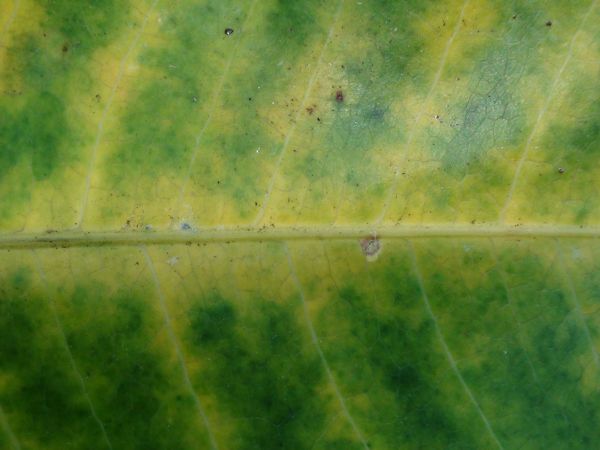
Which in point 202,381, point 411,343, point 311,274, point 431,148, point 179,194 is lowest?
point 202,381

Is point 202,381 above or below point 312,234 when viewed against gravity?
below

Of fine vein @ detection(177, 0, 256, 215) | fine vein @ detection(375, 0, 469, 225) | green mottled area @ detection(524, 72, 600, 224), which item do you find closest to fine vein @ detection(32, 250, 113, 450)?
fine vein @ detection(177, 0, 256, 215)

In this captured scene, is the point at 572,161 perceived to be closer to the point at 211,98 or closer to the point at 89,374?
the point at 211,98

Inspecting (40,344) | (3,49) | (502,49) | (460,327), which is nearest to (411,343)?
(460,327)

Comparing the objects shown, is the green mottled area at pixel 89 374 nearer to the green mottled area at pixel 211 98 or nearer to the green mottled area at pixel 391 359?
the green mottled area at pixel 211 98

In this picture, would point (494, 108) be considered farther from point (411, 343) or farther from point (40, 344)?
point (40, 344)
